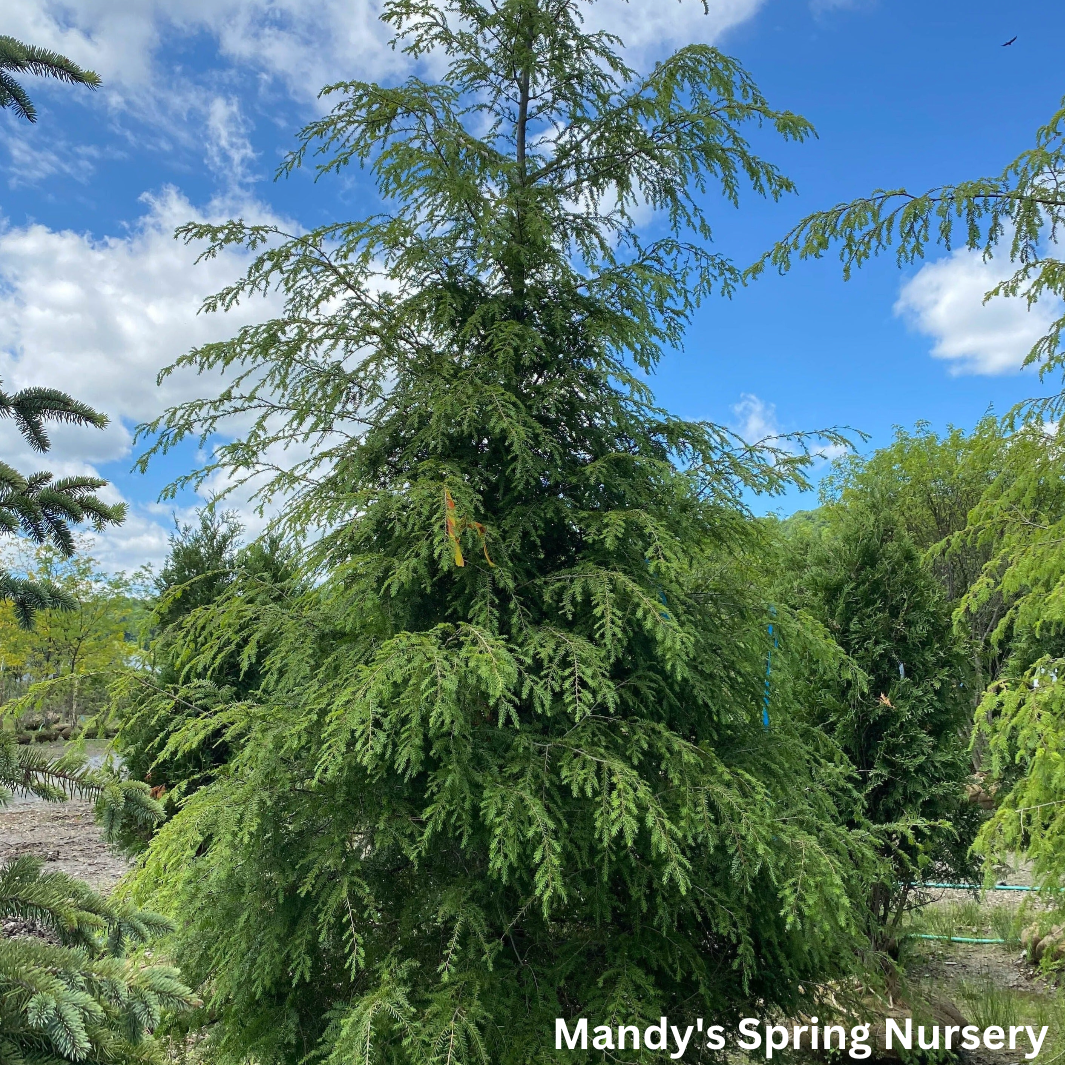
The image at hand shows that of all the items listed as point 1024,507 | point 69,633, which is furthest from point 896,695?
point 69,633

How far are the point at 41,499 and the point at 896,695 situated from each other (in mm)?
6698

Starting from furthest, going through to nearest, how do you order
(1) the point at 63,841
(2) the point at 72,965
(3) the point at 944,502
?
(3) the point at 944,502 → (1) the point at 63,841 → (2) the point at 72,965

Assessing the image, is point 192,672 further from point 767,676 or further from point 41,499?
point 767,676

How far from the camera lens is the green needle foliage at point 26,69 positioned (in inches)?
164

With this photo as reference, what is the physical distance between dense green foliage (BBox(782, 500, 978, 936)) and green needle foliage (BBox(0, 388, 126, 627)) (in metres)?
5.24

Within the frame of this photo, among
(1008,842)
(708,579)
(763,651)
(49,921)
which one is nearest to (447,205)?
(708,579)

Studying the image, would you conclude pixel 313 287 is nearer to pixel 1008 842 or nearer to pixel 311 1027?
pixel 311 1027

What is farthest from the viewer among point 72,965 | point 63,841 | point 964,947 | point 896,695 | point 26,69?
point 63,841

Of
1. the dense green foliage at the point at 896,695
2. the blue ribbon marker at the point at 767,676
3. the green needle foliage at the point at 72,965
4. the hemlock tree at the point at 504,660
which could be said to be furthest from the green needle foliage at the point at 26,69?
the dense green foliage at the point at 896,695

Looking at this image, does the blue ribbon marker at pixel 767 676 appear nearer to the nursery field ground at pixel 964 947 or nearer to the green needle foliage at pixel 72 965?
the nursery field ground at pixel 964 947

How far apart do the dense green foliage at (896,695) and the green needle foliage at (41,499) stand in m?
5.24

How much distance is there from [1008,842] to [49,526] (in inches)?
248

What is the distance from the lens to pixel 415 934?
3650 millimetres

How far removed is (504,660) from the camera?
300cm
